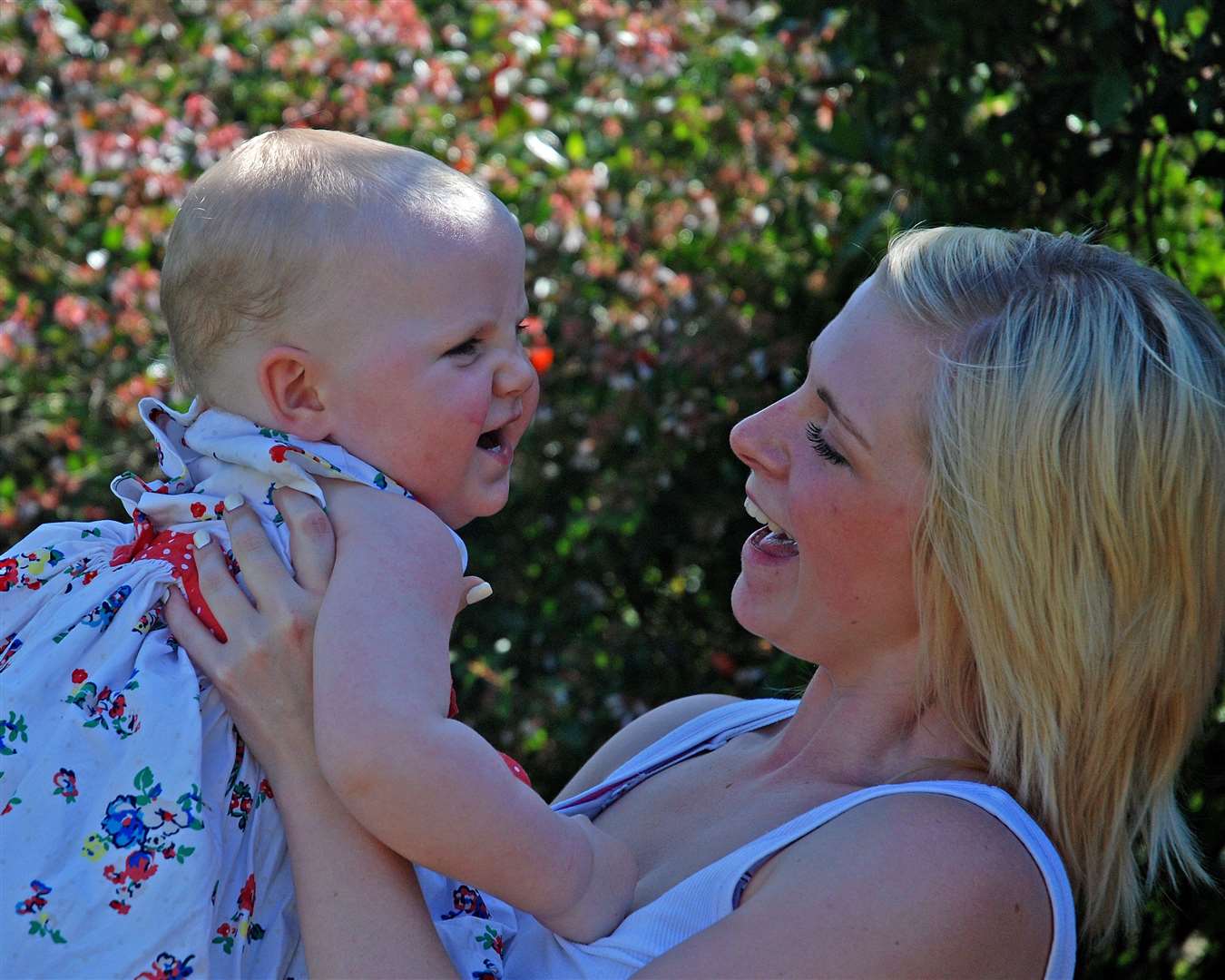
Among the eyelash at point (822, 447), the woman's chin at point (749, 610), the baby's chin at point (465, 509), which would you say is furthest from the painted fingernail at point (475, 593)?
the eyelash at point (822, 447)

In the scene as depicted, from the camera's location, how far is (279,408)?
186 cm

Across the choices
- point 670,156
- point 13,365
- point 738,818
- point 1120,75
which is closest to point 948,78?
point 1120,75

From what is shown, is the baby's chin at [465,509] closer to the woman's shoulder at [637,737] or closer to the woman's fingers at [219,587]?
the woman's fingers at [219,587]

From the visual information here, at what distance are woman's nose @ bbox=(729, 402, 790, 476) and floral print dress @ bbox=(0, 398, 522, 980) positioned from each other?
1.69 feet

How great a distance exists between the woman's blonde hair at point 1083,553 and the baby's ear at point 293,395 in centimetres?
80

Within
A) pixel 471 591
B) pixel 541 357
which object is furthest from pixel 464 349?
pixel 541 357

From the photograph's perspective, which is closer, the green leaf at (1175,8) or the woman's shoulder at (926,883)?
the woman's shoulder at (926,883)

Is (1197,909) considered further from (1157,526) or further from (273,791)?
(273,791)

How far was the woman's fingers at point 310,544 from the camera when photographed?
1760 millimetres

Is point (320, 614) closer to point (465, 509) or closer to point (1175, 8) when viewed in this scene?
point (465, 509)

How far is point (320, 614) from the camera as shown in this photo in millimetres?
1694

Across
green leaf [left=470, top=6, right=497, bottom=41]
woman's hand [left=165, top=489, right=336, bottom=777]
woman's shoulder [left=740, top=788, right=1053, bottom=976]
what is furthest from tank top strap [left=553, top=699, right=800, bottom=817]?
green leaf [left=470, top=6, right=497, bottom=41]

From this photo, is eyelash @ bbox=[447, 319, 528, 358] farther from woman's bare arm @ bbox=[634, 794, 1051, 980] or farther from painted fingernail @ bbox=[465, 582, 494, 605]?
woman's bare arm @ bbox=[634, 794, 1051, 980]

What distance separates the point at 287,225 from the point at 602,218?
234cm
